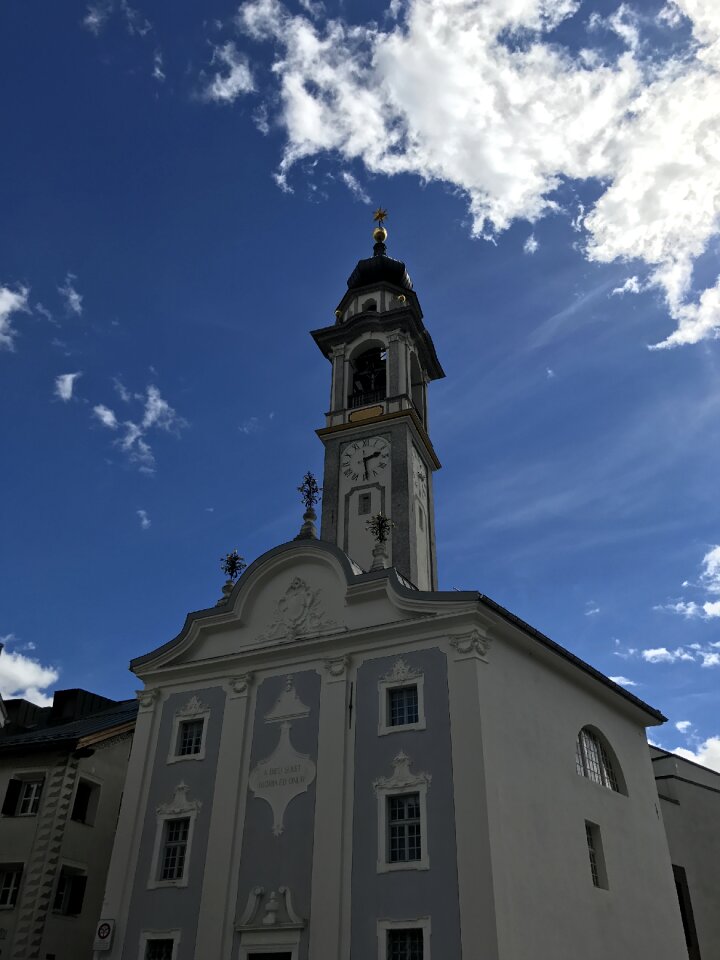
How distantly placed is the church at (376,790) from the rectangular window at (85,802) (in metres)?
3.21

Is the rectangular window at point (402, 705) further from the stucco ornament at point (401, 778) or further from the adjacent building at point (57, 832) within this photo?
the adjacent building at point (57, 832)

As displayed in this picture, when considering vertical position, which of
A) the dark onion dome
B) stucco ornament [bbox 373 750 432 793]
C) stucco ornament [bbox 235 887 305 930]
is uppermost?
the dark onion dome

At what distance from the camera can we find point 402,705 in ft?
75.5

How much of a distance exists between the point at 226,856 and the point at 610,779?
11777 millimetres

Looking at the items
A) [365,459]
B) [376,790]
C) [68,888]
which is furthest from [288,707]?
[365,459]

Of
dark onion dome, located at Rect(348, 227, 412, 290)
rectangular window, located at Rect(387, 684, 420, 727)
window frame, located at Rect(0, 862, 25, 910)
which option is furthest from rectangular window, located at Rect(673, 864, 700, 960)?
dark onion dome, located at Rect(348, 227, 412, 290)

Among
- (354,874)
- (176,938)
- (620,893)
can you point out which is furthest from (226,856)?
(620,893)

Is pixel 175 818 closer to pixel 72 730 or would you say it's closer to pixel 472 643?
pixel 72 730

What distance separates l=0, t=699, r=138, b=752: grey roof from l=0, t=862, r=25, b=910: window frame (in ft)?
11.3

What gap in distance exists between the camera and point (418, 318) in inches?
1695

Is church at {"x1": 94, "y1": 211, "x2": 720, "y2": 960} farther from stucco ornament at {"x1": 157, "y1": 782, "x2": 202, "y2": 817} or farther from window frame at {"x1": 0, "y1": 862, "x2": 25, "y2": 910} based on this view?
window frame at {"x1": 0, "y1": 862, "x2": 25, "y2": 910}

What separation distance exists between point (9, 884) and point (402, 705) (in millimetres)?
13205

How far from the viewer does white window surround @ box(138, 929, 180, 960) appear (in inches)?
876

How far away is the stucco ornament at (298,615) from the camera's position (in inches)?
1008
